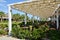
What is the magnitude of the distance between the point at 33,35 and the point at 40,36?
54 cm

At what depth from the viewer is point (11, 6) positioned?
1627 centimetres

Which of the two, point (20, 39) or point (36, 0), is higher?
point (36, 0)

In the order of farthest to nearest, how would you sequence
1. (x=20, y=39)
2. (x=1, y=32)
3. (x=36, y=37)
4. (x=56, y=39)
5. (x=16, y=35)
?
(x=1, y=32)
(x=16, y=35)
(x=20, y=39)
(x=36, y=37)
(x=56, y=39)

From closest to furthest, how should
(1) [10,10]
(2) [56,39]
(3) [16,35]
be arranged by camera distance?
(2) [56,39]
(3) [16,35]
(1) [10,10]

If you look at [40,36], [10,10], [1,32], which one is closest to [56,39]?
[40,36]

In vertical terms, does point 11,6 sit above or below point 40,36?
above

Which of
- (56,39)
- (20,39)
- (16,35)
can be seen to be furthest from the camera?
(16,35)

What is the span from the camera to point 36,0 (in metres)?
13.8

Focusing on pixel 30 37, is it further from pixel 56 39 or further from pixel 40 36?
pixel 56 39

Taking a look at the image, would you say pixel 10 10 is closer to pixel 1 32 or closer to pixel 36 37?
pixel 1 32

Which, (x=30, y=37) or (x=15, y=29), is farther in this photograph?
(x=15, y=29)

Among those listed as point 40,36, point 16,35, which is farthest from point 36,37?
point 16,35

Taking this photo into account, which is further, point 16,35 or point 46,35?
point 16,35

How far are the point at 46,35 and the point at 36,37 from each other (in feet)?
2.87
